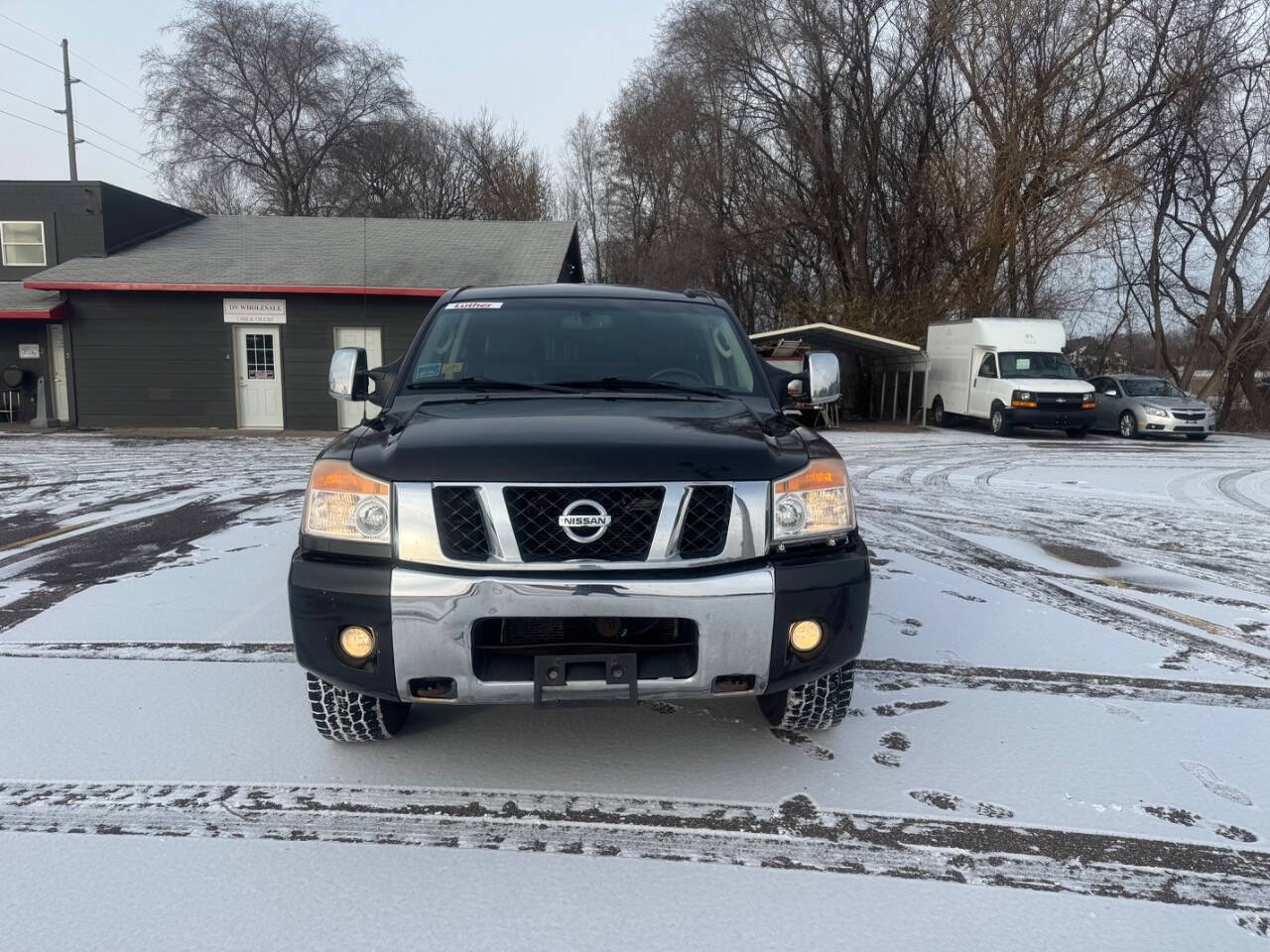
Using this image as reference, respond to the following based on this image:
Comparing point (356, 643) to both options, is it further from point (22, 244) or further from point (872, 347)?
point (22, 244)

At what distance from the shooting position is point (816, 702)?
10.6ft

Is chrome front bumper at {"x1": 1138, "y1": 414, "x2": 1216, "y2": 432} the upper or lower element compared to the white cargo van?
lower

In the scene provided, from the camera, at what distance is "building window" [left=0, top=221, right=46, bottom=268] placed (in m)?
21.1

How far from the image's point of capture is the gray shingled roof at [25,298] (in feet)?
62.4

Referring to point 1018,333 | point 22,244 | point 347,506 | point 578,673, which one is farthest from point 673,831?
point 22,244

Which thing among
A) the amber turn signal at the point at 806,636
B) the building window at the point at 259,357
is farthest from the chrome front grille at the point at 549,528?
the building window at the point at 259,357

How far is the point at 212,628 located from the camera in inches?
179

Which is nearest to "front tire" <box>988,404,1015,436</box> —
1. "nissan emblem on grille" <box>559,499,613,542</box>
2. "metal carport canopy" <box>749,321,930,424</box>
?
"metal carport canopy" <box>749,321,930,424</box>

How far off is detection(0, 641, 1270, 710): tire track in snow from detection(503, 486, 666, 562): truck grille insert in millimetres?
1664

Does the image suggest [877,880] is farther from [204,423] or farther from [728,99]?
[728,99]

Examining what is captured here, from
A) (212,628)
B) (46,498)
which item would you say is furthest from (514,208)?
(212,628)

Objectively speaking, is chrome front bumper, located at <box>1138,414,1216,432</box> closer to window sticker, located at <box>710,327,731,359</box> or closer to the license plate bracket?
window sticker, located at <box>710,327,731,359</box>

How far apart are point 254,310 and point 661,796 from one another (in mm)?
19115

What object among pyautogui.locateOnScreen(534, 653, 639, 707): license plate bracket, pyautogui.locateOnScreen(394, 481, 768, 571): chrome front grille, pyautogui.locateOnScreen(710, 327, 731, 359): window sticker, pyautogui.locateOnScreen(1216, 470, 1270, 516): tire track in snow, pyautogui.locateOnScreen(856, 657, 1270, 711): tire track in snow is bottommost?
pyautogui.locateOnScreen(856, 657, 1270, 711): tire track in snow
